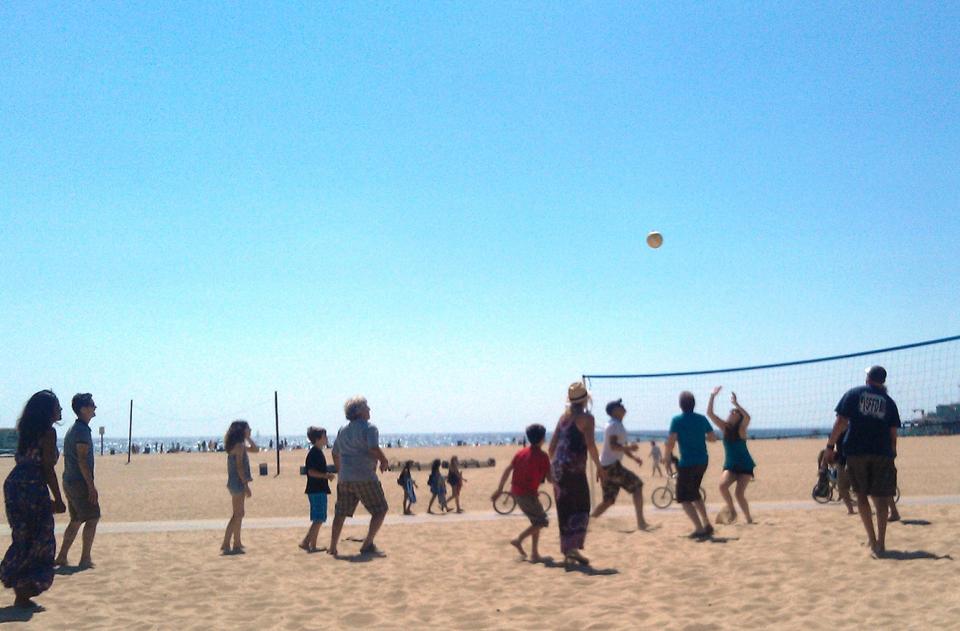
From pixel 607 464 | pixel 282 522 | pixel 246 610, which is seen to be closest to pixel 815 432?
pixel 607 464

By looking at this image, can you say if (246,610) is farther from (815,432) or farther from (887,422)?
(815,432)

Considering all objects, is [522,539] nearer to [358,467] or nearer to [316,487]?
[358,467]

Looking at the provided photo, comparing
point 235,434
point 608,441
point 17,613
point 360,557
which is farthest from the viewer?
point 608,441

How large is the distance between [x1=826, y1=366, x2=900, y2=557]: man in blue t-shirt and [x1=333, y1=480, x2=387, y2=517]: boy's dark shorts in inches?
173

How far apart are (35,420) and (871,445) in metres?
6.87

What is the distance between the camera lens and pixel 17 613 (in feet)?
18.3

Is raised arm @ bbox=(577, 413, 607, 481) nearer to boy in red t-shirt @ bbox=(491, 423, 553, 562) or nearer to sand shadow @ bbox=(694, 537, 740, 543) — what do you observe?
boy in red t-shirt @ bbox=(491, 423, 553, 562)

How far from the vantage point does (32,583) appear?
18.8ft

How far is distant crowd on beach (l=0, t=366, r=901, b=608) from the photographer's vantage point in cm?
588

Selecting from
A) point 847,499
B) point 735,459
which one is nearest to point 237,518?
point 735,459

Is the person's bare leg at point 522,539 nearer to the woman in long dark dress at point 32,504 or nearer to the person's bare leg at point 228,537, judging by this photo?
the person's bare leg at point 228,537

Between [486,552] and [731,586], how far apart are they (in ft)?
9.15

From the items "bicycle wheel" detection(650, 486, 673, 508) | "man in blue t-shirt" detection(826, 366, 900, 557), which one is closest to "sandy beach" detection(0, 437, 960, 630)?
"man in blue t-shirt" detection(826, 366, 900, 557)

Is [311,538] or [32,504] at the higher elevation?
[32,504]
